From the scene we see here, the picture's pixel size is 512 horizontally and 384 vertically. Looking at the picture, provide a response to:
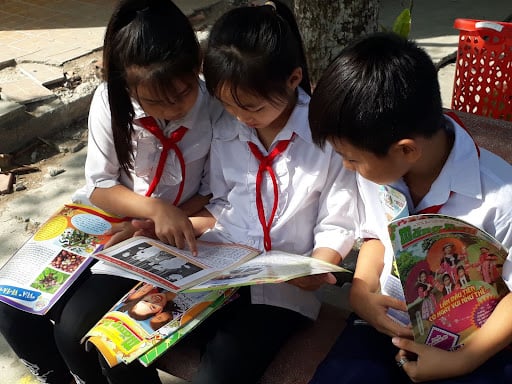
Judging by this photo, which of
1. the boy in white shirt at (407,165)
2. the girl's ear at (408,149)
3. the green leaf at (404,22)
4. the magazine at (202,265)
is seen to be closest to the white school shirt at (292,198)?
the magazine at (202,265)

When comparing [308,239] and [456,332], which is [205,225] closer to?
[308,239]

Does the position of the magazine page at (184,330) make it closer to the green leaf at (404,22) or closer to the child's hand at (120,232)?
the child's hand at (120,232)

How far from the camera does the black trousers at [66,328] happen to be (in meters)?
1.70

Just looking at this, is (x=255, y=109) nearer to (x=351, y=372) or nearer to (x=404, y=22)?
(x=351, y=372)

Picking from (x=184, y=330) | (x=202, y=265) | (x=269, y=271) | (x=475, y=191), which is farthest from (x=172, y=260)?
(x=475, y=191)

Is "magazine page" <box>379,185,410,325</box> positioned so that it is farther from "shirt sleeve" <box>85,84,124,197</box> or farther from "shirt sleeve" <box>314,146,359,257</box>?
"shirt sleeve" <box>85,84,124,197</box>

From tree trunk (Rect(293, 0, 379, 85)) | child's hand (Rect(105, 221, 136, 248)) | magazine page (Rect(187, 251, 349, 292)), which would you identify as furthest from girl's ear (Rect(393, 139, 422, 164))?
tree trunk (Rect(293, 0, 379, 85))

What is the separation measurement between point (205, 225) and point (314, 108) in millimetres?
617

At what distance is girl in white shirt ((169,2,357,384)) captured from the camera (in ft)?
5.08

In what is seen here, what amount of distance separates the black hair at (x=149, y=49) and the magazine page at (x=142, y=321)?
537mm

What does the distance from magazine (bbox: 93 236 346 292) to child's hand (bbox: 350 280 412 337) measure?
16cm

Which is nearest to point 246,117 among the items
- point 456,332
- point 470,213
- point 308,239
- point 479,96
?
point 308,239

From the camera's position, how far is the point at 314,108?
1.42 metres

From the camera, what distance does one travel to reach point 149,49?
5.36 feet
